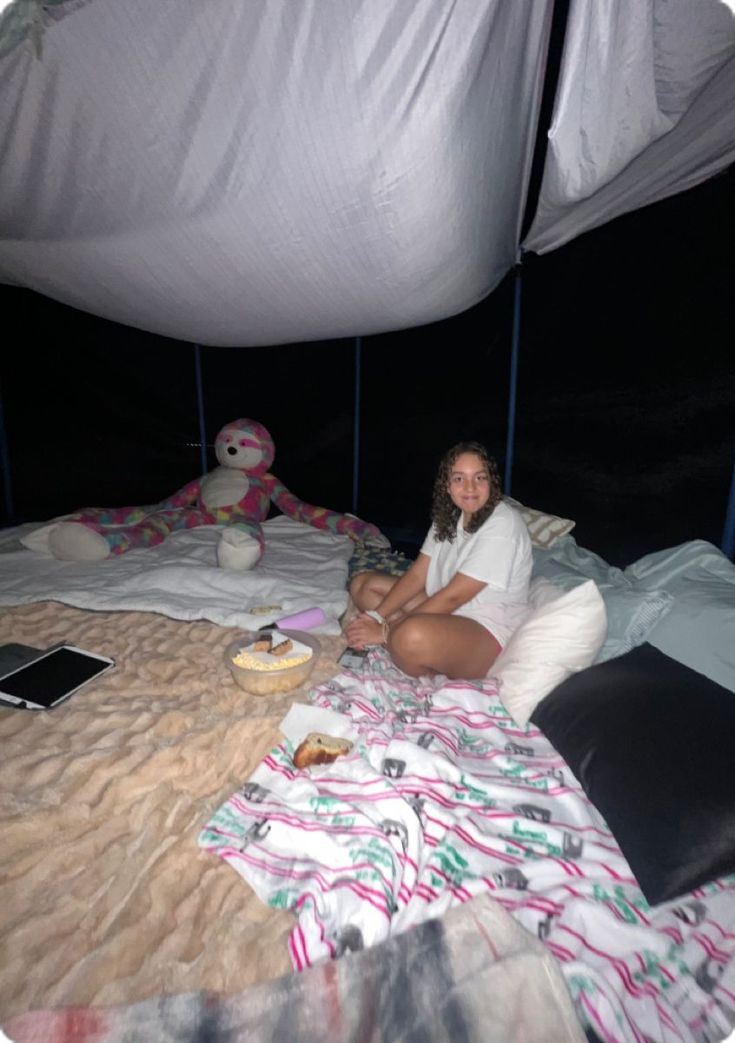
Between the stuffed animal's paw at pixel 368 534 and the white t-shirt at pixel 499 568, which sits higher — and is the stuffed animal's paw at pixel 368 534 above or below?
below

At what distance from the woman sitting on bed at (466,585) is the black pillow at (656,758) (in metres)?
0.30

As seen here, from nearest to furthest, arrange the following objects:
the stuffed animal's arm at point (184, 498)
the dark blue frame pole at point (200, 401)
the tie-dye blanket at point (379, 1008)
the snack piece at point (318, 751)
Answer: the tie-dye blanket at point (379, 1008)
the snack piece at point (318, 751)
the stuffed animal's arm at point (184, 498)
the dark blue frame pole at point (200, 401)

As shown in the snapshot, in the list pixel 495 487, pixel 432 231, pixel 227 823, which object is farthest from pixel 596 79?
pixel 227 823

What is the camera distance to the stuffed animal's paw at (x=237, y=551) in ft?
8.05

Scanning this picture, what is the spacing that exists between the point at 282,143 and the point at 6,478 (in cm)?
285

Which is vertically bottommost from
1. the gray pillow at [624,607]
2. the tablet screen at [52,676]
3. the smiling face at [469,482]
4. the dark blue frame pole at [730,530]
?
the tablet screen at [52,676]

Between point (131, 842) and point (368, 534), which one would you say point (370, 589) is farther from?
point (131, 842)

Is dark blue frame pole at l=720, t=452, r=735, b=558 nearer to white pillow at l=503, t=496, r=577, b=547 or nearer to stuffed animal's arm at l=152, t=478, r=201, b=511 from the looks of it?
white pillow at l=503, t=496, r=577, b=547

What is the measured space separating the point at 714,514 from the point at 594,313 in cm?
102

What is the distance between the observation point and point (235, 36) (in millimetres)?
831

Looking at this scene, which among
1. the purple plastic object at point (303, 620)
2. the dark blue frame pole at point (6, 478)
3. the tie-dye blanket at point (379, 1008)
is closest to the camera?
the tie-dye blanket at point (379, 1008)

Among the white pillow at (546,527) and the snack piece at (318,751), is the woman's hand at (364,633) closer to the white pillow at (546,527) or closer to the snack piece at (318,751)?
the snack piece at (318,751)

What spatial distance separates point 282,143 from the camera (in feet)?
3.27

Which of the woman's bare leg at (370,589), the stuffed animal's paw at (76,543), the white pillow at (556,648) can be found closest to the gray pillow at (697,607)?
the white pillow at (556,648)
